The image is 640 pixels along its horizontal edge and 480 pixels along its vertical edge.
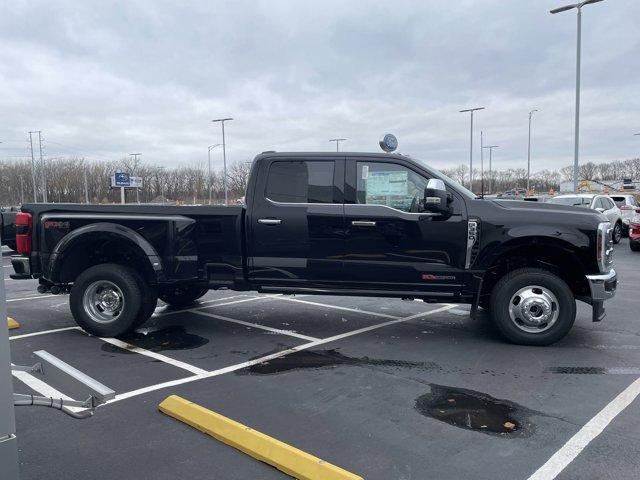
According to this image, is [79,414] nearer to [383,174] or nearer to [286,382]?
[286,382]

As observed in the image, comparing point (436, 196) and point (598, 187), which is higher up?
point (598, 187)

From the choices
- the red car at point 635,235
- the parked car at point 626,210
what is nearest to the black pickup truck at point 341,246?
the red car at point 635,235

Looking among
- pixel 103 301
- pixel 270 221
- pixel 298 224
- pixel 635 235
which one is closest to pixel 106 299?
pixel 103 301

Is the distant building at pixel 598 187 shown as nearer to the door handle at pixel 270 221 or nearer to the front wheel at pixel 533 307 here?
the front wheel at pixel 533 307

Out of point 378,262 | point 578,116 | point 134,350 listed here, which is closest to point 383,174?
point 378,262

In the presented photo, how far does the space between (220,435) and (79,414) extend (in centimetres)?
110

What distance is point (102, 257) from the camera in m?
6.75

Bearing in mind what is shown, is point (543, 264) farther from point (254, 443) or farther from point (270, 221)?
point (254, 443)

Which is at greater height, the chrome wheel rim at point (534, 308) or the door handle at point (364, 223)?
the door handle at point (364, 223)

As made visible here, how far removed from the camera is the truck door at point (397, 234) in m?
5.96

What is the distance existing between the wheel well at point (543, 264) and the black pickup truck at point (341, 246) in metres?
0.02

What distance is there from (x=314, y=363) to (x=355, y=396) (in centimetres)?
98

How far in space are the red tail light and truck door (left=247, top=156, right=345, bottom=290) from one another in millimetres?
2616

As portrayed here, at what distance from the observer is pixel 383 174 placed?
20.2 ft
